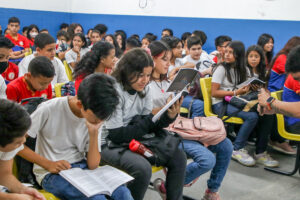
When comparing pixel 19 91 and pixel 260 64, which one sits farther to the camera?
pixel 260 64

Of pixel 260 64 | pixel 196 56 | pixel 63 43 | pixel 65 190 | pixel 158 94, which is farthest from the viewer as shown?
pixel 63 43

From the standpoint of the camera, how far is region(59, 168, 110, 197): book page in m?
1.56

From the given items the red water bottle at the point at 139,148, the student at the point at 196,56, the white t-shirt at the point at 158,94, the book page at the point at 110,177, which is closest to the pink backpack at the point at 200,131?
the white t-shirt at the point at 158,94

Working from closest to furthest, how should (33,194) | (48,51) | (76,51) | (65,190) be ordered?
(33,194)
(65,190)
(48,51)
(76,51)

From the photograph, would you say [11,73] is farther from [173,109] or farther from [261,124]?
[261,124]

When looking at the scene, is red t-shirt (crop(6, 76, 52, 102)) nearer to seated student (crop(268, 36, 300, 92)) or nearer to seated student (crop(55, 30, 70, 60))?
seated student (crop(268, 36, 300, 92))

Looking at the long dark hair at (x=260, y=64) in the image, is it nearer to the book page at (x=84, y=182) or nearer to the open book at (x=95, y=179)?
the open book at (x=95, y=179)

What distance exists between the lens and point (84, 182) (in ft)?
5.33

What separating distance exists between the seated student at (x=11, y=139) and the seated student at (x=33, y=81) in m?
1.01

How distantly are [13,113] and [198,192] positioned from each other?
1.86m

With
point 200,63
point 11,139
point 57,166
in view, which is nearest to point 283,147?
point 200,63

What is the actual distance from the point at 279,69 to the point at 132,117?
2.27m

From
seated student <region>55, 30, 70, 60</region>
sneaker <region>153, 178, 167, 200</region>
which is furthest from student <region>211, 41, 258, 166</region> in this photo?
seated student <region>55, 30, 70, 60</region>

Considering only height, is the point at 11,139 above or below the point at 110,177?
above
